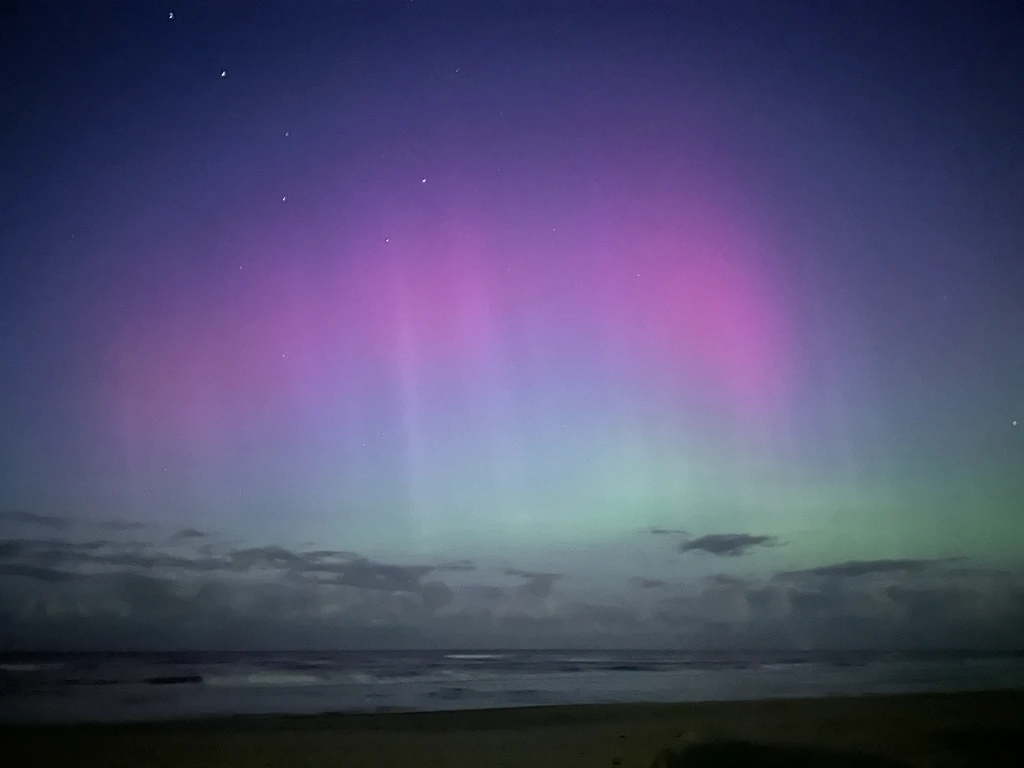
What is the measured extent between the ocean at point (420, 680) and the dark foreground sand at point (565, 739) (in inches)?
59.0

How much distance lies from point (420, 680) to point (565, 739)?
9173mm

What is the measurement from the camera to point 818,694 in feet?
49.5

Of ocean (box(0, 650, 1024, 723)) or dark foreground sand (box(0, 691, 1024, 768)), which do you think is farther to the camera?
ocean (box(0, 650, 1024, 723))

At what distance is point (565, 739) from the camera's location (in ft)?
32.4

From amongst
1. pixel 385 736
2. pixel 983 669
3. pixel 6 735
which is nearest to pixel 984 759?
pixel 385 736

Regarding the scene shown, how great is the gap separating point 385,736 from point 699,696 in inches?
295

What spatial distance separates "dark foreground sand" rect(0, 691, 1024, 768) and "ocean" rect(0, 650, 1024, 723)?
150 cm

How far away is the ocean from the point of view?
525 inches

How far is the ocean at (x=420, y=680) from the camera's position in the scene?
43.8 feet

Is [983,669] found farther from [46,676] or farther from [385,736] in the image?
[46,676]

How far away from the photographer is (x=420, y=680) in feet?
59.2

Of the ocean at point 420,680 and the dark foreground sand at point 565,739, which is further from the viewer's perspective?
the ocean at point 420,680

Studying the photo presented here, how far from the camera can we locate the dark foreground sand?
27.5 feet

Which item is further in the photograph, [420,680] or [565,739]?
[420,680]
